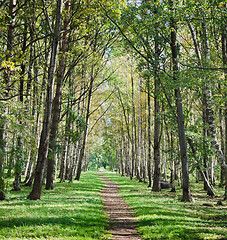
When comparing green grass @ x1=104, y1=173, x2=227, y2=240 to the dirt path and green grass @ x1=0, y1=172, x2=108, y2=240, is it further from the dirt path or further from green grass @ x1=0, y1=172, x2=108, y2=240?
green grass @ x1=0, y1=172, x2=108, y2=240

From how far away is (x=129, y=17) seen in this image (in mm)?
14602

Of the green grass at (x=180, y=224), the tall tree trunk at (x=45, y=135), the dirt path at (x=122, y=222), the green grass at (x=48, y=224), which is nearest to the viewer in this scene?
the green grass at (x=48, y=224)

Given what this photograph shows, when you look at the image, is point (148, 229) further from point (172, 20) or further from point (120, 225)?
point (172, 20)

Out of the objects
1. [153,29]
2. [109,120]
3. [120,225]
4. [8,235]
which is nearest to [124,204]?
[120,225]

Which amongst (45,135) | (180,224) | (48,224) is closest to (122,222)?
(180,224)

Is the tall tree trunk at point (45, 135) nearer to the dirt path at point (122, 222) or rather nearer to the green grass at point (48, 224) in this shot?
the green grass at point (48, 224)

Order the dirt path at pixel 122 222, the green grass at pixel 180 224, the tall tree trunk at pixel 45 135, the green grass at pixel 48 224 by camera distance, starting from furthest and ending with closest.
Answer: the tall tree trunk at pixel 45 135 → the dirt path at pixel 122 222 → the green grass at pixel 180 224 → the green grass at pixel 48 224

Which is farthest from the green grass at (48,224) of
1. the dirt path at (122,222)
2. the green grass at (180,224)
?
the green grass at (180,224)

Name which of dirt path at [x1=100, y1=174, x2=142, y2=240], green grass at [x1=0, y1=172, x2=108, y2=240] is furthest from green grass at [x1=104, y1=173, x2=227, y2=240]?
green grass at [x1=0, y1=172, x2=108, y2=240]

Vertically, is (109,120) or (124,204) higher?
(109,120)

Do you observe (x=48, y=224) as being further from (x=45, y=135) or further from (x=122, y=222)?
(x=45, y=135)

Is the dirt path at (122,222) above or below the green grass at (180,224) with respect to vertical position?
below

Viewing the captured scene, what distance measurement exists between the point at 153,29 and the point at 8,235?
11.6m

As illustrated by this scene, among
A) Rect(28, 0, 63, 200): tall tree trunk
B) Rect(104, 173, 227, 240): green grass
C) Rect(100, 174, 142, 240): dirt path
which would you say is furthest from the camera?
Rect(28, 0, 63, 200): tall tree trunk
